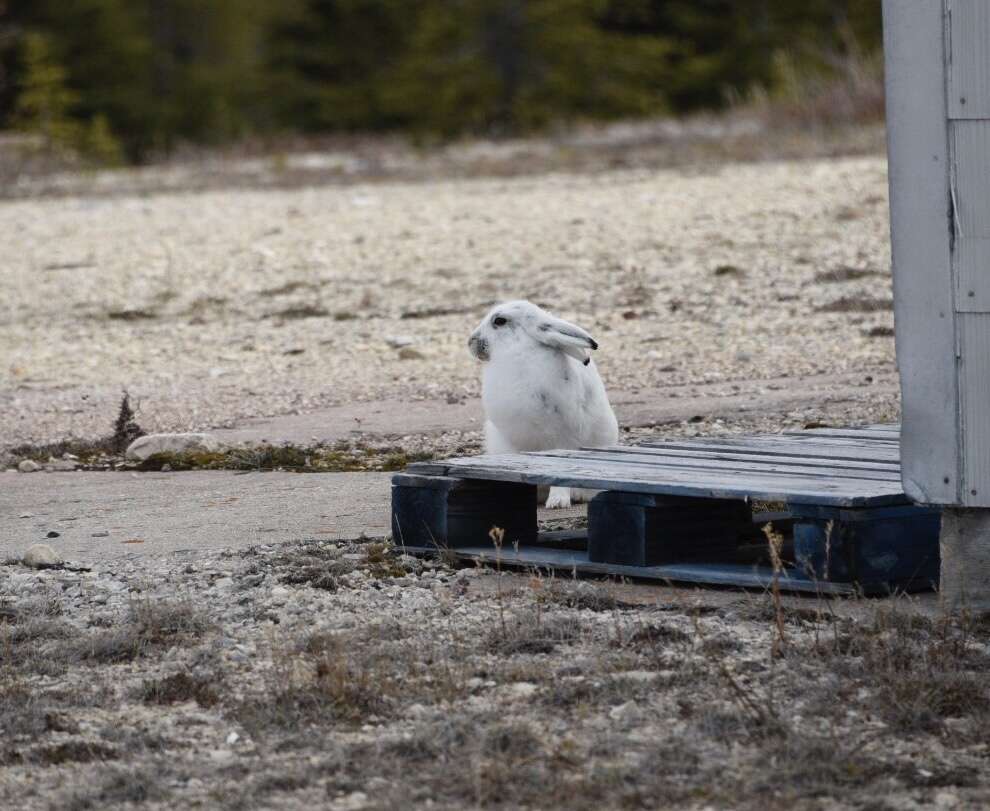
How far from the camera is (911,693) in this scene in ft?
14.3

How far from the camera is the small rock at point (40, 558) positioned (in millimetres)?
6145

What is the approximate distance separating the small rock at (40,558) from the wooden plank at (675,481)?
1371 millimetres

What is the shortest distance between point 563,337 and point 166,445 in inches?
98.2

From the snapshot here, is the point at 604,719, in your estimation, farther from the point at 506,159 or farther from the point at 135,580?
the point at 506,159

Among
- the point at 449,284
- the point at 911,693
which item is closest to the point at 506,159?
the point at 449,284

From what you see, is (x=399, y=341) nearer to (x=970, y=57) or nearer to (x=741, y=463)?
(x=741, y=463)

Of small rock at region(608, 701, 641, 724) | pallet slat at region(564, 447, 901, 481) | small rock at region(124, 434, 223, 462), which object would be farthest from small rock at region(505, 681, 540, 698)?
small rock at region(124, 434, 223, 462)

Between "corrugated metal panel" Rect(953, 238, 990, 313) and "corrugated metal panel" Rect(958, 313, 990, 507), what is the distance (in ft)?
0.10

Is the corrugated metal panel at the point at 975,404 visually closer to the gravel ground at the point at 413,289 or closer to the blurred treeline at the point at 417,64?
the gravel ground at the point at 413,289

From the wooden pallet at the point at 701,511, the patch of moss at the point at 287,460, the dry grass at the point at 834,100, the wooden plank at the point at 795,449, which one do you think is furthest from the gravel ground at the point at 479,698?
the dry grass at the point at 834,100

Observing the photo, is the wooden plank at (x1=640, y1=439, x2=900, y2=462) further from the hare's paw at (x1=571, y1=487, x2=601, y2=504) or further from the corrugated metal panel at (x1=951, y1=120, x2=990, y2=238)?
the corrugated metal panel at (x1=951, y1=120, x2=990, y2=238)

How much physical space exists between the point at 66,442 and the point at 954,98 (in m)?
5.31

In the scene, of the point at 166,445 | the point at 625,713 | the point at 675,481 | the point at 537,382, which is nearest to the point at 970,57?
the point at 675,481

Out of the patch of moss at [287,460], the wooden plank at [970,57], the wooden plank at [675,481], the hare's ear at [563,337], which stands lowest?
the patch of moss at [287,460]
